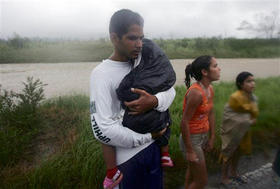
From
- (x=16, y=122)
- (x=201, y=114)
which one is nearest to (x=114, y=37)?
(x=201, y=114)

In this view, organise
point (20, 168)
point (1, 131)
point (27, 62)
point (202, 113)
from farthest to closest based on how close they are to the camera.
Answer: point (27, 62) → point (1, 131) → point (20, 168) → point (202, 113)

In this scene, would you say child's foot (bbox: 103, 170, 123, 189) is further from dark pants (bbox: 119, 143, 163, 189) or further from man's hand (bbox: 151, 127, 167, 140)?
man's hand (bbox: 151, 127, 167, 140)

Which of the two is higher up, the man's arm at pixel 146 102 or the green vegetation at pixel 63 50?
the green vegetation at pixel 63 50

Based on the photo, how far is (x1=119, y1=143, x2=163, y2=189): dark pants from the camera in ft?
4.34

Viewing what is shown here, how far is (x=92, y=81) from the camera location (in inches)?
46.5

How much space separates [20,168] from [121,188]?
1.54 m

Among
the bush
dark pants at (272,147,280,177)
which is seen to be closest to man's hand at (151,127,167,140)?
dark pants at (272,147,280,177)

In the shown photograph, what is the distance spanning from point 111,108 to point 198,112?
2.75 feet

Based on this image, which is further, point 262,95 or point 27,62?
point 27,62

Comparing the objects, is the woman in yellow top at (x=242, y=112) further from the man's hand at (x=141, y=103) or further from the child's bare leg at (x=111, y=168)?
the child's bare leg at (x=111, y=168)

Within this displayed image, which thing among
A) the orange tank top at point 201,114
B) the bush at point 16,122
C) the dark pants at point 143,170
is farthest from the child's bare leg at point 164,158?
the bush at point 16,122

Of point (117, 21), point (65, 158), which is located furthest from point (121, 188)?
point (65, 158)

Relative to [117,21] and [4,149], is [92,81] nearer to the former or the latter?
[117,21]

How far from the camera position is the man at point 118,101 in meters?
1.14
